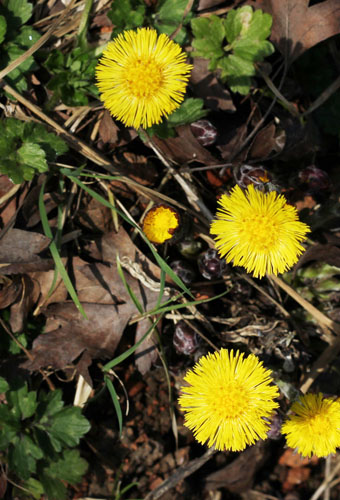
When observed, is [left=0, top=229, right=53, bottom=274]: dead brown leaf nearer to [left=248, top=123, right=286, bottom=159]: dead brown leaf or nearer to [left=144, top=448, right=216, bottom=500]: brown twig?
[left=248, top=123, right=286, bottom=159]: dead brown leaf

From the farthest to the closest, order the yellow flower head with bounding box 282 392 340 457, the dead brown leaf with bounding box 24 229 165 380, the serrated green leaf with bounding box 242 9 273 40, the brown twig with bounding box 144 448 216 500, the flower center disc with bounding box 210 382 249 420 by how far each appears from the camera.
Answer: the brown twig with bounding box 144 448 216 500 < the dead brown leaf with bounding box 24 229 165 380 < the serrated green leaf with bounding box 242 9 273 40 < the yellow flower head with bounding box 282 392 340 457 < the flower center disc with bounding box 210 382 249 420

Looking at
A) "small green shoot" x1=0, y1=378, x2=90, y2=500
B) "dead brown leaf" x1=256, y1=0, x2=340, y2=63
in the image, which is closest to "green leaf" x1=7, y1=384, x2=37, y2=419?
"small green shoot" x1=0, y1=378, x2=90, y2=500

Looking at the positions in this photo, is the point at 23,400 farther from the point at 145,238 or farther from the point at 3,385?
the point at 145,238

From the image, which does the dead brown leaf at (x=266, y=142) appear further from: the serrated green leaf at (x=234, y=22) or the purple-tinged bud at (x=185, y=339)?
the purple-tinged bud at (x=185, y=339)

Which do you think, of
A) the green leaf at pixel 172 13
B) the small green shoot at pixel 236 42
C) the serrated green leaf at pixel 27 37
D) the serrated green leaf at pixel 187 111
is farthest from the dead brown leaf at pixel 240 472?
the serrated green leaf at pixel 27 37

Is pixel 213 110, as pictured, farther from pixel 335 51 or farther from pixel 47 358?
pixel 47 358
